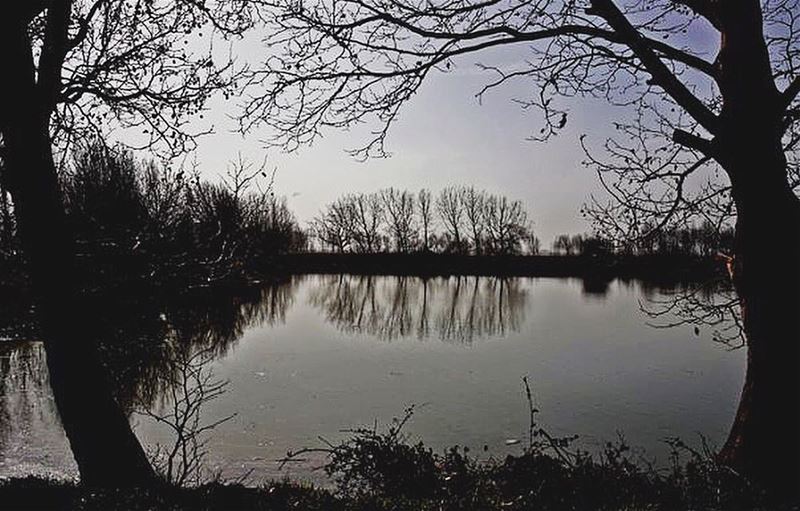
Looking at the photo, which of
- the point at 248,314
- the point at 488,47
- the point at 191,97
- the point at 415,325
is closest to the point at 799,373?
the point at 488,47

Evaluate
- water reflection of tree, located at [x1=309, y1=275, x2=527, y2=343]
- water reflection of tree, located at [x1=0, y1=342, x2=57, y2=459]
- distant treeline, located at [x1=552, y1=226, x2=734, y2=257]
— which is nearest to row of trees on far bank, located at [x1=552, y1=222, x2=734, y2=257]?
distant treeline, located at [x1=552, y1=226, x2=734, y2=257]

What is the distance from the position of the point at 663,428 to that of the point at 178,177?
6.88 meters

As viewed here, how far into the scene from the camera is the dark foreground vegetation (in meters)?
4.02

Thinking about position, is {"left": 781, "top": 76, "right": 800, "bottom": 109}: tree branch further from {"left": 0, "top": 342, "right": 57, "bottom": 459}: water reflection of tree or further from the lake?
{"left": 0, "top": 342, "right": 57, "bottom": 459}: water reflection of tree

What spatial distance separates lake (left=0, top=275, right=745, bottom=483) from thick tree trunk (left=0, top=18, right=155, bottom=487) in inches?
115

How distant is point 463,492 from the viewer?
5062mm

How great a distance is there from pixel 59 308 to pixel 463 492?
300 cm

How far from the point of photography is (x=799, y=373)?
4.77 meters

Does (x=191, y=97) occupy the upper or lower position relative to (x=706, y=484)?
upper

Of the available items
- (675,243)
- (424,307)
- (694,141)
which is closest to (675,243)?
(675,243)

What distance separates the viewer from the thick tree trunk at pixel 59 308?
183 inches

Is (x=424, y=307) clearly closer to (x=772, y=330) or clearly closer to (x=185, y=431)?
(x=185, y=431)

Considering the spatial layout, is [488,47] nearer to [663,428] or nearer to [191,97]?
[191,97]

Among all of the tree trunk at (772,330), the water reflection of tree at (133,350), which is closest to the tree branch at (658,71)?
the tree trunk at (772,330)
